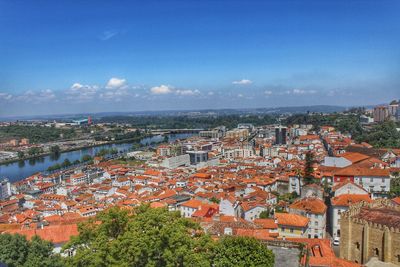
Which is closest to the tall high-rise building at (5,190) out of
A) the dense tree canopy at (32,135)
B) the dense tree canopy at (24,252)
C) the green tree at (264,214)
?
the green tree at (264,214)

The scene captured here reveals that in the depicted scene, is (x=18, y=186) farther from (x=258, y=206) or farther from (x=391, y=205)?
(x=391, y=205)

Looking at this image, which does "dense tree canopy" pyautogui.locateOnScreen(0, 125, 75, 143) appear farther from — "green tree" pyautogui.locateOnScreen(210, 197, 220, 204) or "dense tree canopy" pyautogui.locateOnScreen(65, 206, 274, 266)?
"dense tree canopy" pyautogui.locateOnScreen(65, 206, 274, 266)

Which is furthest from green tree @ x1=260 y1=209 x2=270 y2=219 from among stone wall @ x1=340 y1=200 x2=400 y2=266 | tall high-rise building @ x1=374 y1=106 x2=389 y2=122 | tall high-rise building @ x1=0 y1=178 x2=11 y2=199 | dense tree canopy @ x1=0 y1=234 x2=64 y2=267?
tall high-rise building @ x1=374 y1=106 x2=389 y2=122

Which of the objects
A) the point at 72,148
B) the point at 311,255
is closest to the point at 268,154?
the point at 311,255

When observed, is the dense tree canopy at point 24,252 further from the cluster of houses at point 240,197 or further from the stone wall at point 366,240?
the stone wall at point 366,240

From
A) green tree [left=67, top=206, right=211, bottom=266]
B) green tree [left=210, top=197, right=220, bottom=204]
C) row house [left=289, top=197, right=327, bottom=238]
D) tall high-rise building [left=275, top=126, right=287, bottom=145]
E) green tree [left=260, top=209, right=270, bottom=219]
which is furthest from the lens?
tall high-rise building [left=275, top=126, right=287, bottom=145]

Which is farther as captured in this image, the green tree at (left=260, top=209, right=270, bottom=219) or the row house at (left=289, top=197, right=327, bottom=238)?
the green tree at (left=260, top=209, right=270, bottom=219)

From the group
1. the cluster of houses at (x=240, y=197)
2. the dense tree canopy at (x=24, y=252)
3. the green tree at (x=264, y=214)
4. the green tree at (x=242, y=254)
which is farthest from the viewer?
the green tree at (x=264, y=214)

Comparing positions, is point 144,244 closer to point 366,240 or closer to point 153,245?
point 153,245
